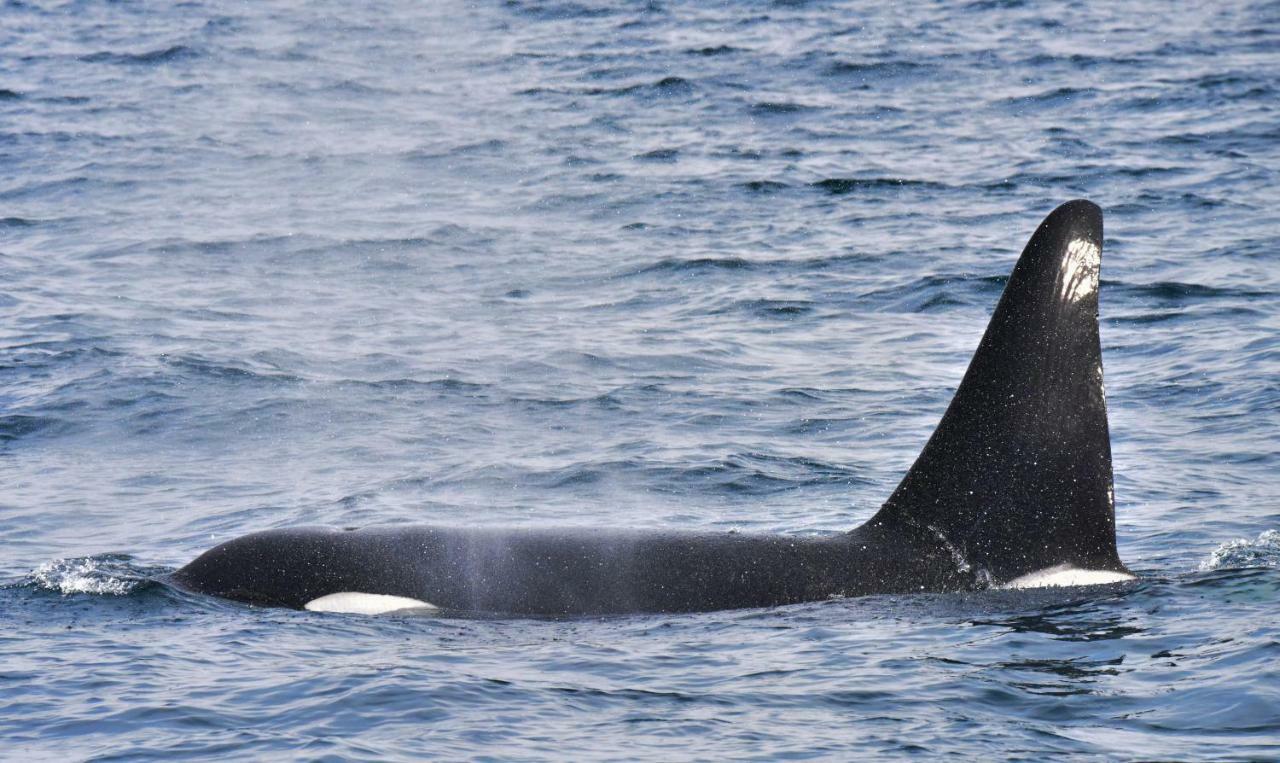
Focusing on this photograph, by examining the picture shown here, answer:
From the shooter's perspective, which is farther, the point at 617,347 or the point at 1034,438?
the point at 617,347

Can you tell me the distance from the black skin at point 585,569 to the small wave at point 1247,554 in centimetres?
212

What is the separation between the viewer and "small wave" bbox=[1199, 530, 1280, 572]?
1098 centimetres

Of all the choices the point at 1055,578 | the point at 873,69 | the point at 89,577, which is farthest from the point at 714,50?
the point at 1055,578

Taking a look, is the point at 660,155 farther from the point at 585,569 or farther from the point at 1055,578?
the point at 1055,578

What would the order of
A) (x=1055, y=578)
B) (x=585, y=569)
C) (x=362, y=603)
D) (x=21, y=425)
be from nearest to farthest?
(x=1055, y=578) < (x=585, y=569) < (x=362, y=603) < (x=21, y=425)

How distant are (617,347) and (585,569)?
31.1ft

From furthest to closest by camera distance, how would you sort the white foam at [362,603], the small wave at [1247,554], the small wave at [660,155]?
the small wave at [660,155] < the small wave at [1247,554] < the white foam at [362,603]

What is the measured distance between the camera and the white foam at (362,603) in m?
10.4

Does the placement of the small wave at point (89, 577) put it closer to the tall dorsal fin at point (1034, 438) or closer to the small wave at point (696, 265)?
the tall dorsal fin at point (1034, 438)

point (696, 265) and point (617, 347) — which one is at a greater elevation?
point (696, 265)

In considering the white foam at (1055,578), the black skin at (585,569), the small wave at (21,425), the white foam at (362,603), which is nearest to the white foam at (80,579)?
the black skin at (585,569)

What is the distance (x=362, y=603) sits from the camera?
10.4 metres

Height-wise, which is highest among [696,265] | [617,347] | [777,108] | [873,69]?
[873,69]

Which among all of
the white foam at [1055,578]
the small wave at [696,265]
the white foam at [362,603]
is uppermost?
the small wave at [696,265]
